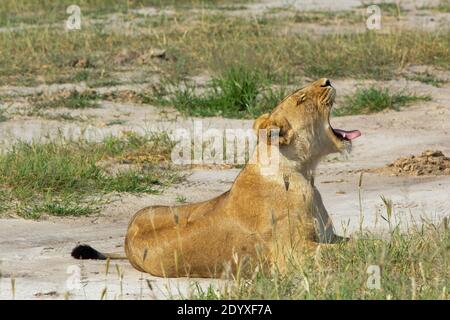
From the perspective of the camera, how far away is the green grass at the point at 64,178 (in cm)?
695

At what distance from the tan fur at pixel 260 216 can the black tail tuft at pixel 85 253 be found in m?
0.24

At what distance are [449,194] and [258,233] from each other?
185cm

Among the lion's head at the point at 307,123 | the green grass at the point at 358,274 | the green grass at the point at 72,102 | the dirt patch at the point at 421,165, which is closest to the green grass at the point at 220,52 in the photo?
the green grass at the point at 72,102

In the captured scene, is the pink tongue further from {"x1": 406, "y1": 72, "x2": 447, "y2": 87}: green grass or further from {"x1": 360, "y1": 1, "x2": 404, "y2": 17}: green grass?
{"x1": 360, "y1": 1, "x2": 404, "y2": 17}: green grass

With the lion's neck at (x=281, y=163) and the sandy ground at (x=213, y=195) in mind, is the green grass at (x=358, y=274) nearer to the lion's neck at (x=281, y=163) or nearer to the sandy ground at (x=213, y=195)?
the sandy ground at (x=213, y=195)

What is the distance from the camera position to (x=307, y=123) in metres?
5.41

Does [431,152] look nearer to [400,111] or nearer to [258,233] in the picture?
[400,111]

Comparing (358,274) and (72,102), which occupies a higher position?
(358,274)

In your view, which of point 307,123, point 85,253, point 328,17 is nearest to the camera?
point 307,123

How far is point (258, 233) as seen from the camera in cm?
523

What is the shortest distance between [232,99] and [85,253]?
4.12 metres

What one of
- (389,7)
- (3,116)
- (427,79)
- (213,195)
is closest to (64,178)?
(213,195)

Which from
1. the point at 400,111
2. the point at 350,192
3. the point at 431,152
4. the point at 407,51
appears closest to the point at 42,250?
the point at 350,192

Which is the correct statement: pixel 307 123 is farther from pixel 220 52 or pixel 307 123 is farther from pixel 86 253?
pixel 220 52
